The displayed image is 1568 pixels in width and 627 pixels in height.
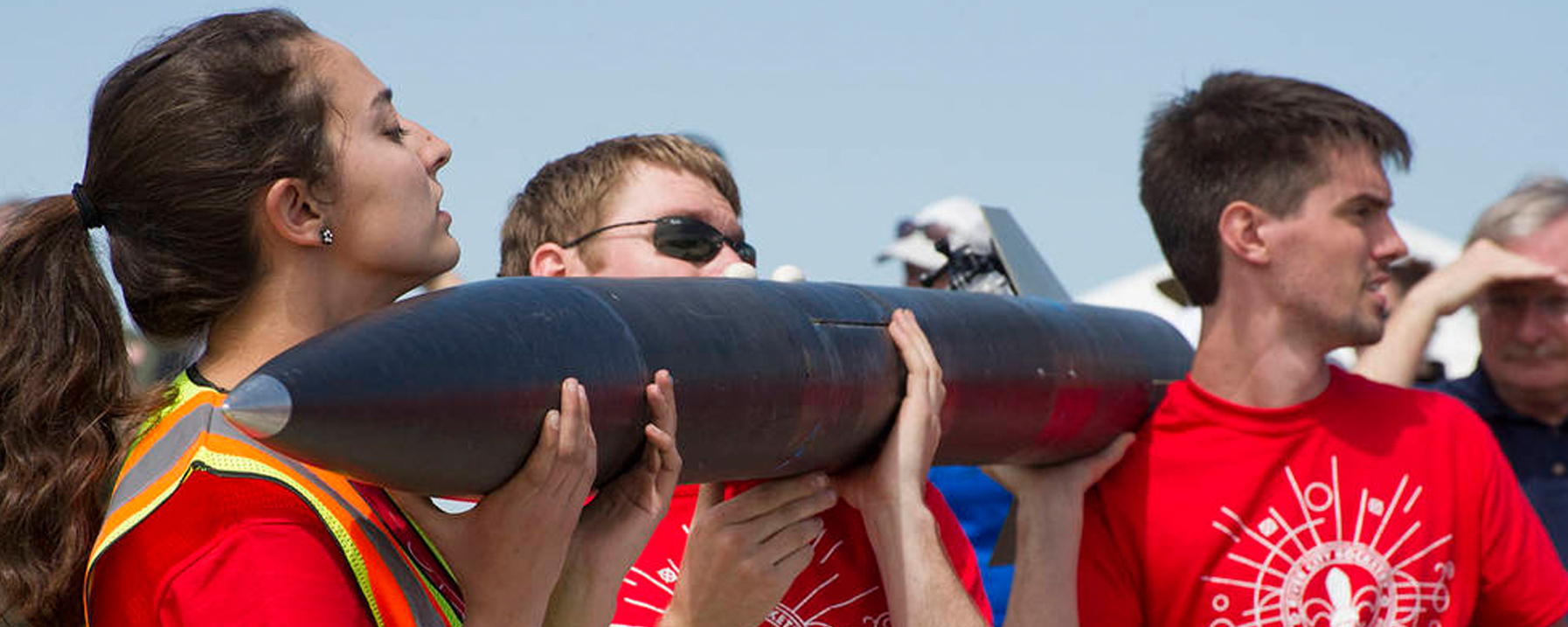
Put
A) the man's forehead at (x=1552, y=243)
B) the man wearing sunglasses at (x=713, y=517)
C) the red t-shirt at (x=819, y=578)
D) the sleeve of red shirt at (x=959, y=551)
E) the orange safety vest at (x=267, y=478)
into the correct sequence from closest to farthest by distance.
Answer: the orange safety vest at (x=267, y=478) → the man wearing sunglasses at (x=713, y=517) → the red t-shirt at (x=819, y=578) → the sleeve of red shirt at (x=959, y=551) → the man's forehead at (x=1552, y=243)

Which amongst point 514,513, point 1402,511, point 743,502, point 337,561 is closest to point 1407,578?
point 1402,511

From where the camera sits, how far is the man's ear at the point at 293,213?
224 cm

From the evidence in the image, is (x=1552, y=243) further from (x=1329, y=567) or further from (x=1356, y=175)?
(x=1329, y=567)

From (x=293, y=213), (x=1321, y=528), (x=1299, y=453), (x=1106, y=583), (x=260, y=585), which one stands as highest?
(x=293, y=213)

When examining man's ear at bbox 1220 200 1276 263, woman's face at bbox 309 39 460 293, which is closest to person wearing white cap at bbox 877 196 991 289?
man's ear at bbox 1220 200 1276 263

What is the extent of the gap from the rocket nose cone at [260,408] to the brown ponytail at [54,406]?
44 cm

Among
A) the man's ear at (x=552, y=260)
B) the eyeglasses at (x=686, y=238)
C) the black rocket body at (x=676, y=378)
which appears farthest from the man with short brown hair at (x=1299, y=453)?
the man's ear at (x=552, y=260)

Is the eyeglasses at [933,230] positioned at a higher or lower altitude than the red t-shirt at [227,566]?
lower

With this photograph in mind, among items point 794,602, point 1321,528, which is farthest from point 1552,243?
point 794,602

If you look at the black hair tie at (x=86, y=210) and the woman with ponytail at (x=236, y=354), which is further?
the black hair tie at (x=86, y=210)

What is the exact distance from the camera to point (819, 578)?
3.09 meters

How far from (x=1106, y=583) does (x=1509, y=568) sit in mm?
823

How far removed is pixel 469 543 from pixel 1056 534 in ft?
5.24

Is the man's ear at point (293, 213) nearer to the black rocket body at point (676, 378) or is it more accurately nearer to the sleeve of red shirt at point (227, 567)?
the black rocket body at point (676, 378)
